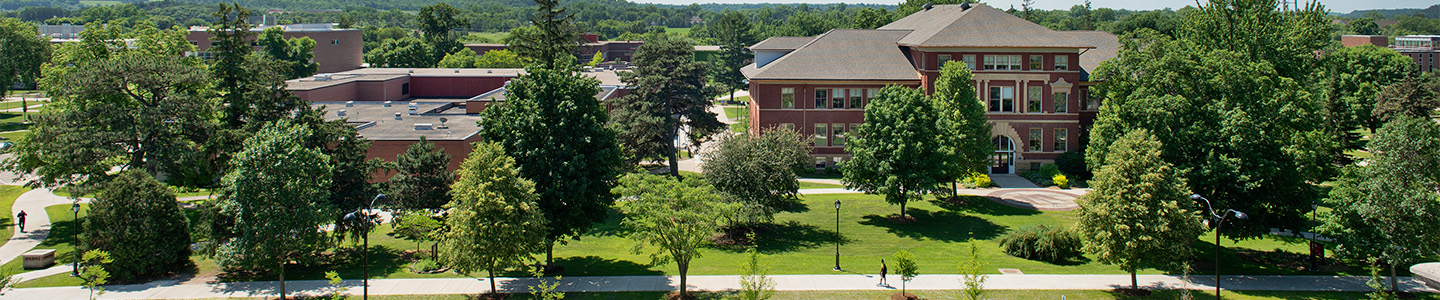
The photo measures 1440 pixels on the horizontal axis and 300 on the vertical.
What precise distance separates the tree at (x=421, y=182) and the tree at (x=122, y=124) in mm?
9597

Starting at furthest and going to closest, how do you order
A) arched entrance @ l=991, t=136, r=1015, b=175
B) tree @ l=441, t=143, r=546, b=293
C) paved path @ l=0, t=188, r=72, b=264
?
arched entrance @ l=991, t=136, r=1015, b=175
paved path @ l=0, t=188, r=72, b=264
tree @ l=441, t=143, r=546, b=293

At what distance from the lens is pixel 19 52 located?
8219 cm

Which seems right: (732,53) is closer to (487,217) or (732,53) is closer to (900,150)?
(900,150)

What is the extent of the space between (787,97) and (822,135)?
3489 millimetres

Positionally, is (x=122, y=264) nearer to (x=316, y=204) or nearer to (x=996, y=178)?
(x=316, y=204)

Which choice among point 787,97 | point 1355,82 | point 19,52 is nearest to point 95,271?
point 787,97

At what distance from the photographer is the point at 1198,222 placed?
30.9m

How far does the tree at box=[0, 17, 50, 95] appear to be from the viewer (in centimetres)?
8100

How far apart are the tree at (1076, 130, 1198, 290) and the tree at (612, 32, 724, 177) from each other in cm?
2852

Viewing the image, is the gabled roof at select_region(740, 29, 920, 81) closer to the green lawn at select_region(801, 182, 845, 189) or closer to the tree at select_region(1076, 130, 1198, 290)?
the green lawn at select_region(801, 182, 845, 189)

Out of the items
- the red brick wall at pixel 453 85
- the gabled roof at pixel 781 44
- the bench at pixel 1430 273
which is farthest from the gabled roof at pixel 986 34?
the bench at pixel 1430 273

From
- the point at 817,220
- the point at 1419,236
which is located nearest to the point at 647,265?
the point at 817,220

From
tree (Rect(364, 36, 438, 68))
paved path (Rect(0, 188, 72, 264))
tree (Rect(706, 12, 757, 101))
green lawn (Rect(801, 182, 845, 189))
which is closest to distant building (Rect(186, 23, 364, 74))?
tree (Rect(364, 36, 438, 68))

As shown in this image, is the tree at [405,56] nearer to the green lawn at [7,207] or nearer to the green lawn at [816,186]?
the green lawn at [7,207]
